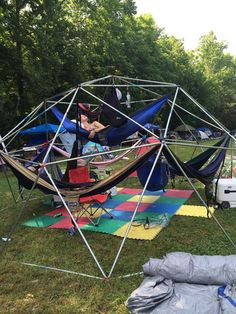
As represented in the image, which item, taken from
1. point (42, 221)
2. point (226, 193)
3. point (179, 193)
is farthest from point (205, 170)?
point (42, 221)

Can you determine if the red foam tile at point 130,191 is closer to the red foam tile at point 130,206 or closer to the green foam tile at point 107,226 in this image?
the red foam tile at point 130,206

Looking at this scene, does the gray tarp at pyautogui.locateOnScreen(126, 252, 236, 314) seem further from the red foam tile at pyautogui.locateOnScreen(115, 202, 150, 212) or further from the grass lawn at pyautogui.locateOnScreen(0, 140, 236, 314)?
the red foam tile at pyautogui.locateOnScreen(115, 202, 150, 212)

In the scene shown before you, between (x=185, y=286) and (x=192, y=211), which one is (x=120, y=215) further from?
(x=185, y=286)

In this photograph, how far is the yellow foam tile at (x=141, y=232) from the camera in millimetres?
5316

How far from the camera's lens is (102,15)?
2356 cm

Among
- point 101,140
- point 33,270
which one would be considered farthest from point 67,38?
point 33,270

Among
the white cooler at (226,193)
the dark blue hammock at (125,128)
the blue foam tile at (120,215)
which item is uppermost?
the dark blue hammock at (125,128)

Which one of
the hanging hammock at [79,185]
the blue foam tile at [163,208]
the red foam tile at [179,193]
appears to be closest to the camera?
the hanging hammock at [79,185]

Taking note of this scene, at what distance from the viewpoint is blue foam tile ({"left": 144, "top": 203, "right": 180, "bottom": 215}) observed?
6.60 m

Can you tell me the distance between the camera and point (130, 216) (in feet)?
21.0

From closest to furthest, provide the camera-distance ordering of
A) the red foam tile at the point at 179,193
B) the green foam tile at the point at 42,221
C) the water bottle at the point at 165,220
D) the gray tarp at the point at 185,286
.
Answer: the gray tarp at the point at 185,286, the water bottle at the point at 165,220, the green foam tile at the point at 42,221, the red foam tile at the point at 179,193

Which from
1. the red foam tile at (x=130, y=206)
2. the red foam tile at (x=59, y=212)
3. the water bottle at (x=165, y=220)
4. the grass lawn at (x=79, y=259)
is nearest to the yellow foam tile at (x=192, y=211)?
the grass lawn at (x=79, y=259)

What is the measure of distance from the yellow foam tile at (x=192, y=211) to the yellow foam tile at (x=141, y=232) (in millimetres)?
893

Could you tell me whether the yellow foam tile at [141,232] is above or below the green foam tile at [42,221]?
above
